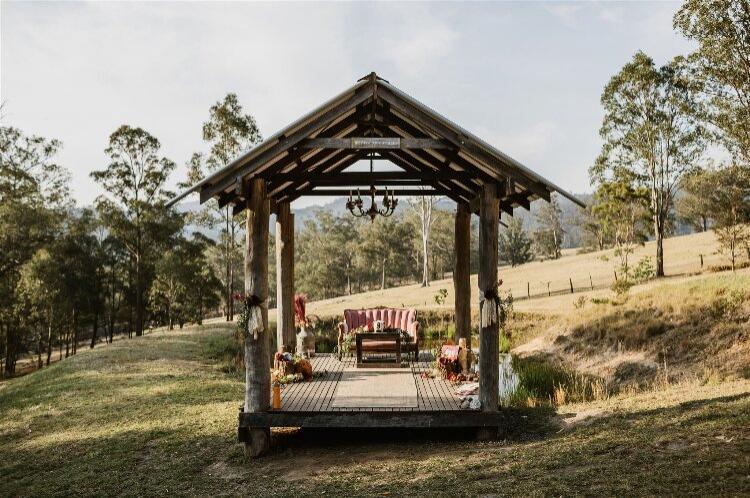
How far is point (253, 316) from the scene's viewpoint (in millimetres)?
7309

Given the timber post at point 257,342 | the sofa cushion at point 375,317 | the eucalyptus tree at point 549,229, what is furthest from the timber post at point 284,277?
the eucalyptus tree at point 549,229

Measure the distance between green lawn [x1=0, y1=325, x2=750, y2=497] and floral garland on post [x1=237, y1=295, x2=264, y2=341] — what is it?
1701mm

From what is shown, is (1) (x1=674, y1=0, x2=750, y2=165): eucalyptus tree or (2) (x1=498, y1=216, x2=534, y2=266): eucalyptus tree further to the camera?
(2) (x1=498, y1=216, x2=534, y2=266): eucalyptus tree

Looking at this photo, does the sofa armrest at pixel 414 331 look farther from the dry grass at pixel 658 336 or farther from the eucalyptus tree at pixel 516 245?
the eucalyptus tree at pixel 516 245

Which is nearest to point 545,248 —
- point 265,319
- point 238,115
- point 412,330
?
point 238,115

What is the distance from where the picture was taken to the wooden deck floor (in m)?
7.71

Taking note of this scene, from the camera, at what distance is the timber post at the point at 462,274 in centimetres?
1147

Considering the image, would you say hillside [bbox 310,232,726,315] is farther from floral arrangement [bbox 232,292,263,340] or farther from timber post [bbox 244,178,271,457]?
floral arrangement [bbox 232,292,263,340]

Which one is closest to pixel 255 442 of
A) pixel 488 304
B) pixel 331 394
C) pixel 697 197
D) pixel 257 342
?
pixel 257 342

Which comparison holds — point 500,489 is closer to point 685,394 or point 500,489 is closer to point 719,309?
point 685,394

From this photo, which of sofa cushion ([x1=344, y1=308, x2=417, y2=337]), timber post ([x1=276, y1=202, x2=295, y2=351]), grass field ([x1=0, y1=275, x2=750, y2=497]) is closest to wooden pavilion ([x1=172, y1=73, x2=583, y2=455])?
grass field ([x1=0, y1=275, x2=750, y2=497])

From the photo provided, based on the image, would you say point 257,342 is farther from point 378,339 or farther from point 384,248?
point 384,248

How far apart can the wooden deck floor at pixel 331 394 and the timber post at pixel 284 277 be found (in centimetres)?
123

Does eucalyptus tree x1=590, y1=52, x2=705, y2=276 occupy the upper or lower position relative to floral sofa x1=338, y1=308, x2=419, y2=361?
upper
